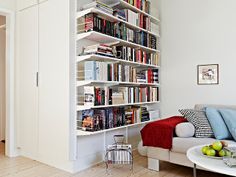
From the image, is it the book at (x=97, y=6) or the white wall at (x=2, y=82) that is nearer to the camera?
the book at (x=97, y=6)

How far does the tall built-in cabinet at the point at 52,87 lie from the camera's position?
2658mm

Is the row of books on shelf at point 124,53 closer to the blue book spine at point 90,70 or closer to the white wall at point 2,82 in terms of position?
the blue book spine at point 90,70

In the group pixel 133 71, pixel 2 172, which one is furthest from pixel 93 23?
pixel 2 172

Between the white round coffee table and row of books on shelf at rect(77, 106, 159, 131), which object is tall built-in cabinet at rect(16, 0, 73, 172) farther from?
the white round coffee table

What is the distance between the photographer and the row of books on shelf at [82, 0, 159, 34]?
2719mm

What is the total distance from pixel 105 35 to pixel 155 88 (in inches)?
58.7

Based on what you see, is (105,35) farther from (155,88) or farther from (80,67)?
(155,88)

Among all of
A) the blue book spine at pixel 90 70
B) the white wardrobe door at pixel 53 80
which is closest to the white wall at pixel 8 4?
the white wardrobe door at pixel 53 80

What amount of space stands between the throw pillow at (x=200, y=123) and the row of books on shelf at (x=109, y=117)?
86cm

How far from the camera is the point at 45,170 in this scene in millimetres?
2691

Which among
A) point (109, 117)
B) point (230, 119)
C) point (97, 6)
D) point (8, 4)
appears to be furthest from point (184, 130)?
point (8, 4)

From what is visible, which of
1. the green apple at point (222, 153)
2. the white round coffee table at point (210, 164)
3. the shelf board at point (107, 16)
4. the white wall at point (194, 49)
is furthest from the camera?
the white wall at point (194, 49)

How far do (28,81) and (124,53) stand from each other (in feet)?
4.70

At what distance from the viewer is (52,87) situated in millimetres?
2857
